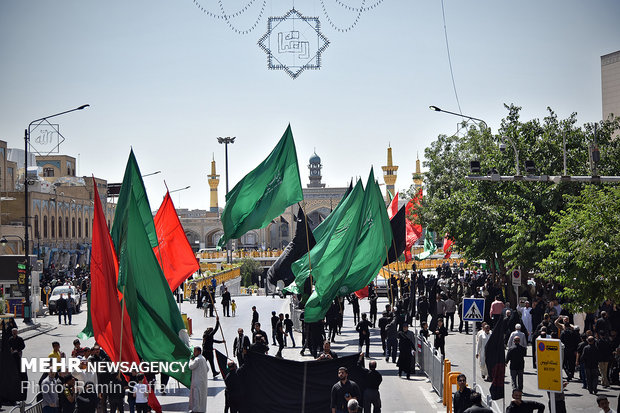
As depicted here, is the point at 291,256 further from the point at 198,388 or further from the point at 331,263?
the point at 198,388

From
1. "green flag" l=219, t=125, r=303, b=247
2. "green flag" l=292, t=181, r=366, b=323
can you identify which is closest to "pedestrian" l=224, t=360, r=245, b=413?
"green flag" l=292, t=181, r=366, b=323

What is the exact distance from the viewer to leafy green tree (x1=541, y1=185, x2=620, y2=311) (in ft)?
53.8

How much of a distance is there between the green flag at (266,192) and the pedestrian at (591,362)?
6839 mm

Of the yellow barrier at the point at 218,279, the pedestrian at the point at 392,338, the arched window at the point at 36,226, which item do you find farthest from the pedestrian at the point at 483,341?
the arched window at the point at 36,226

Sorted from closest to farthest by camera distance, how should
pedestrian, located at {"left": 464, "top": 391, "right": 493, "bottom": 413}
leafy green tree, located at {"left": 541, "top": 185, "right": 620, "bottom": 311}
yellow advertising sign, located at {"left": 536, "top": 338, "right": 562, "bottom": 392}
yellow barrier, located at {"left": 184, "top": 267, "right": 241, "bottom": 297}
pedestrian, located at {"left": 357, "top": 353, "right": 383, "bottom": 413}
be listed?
pedestrian, located at {"left": 464, "top": 391, "right": 493, "bottom": 413} → yellow advertising sign, located at {"left": 536, "top": 338, "right": 562, "bottom": 392} → pedestrian, located at {"left": 357, "top": 353, "right": 383, "bottom": 413} → leafy green tree, located at {"left": 541, "top": 185, "right": 620, "bottom": 311} → yellow barrier, located at {"left": 184, "top": 267, "right": 241, "bottom": 297}

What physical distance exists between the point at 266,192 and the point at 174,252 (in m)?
3.18

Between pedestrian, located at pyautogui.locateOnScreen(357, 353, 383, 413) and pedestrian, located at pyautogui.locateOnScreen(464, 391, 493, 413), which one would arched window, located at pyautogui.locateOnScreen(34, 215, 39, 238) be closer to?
pedestrian, located at pyautogui.locateOnScreen(357, 353, 383, 413)

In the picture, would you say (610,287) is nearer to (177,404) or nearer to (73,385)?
(177,404)

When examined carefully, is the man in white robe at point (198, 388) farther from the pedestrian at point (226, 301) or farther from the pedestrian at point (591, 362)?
the pedestrian at point (226, 301)

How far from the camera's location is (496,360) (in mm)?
15172

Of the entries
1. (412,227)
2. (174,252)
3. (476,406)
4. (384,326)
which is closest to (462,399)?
(476,406)

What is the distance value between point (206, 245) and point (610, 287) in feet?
322

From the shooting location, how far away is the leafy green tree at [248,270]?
64988 mm

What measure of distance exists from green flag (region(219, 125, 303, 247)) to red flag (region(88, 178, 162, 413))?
5.43 metres
